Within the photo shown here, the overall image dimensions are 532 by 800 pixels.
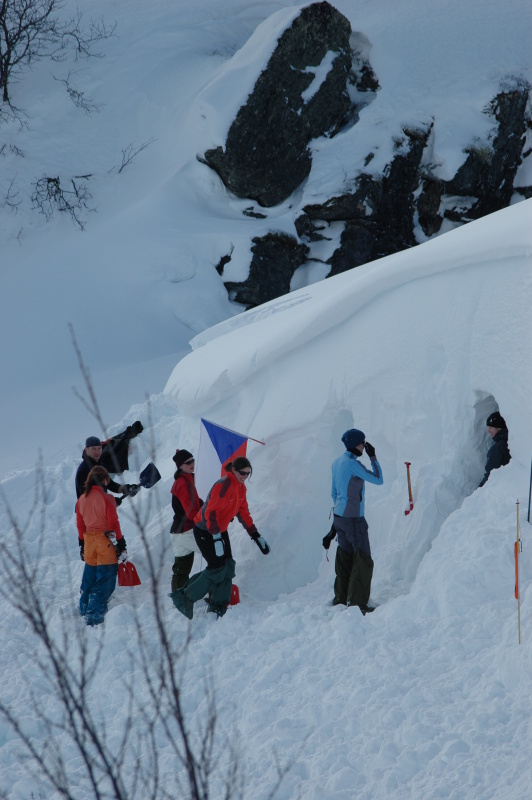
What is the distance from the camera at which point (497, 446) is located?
5.49 metres

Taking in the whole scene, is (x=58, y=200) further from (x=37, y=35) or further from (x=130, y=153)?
(x=37, y=35)

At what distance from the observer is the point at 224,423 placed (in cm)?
773

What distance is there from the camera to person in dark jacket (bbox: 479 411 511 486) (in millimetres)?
5477

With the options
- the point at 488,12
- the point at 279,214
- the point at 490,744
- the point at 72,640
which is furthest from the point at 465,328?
the point at 488,12

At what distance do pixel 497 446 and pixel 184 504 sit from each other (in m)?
2.57

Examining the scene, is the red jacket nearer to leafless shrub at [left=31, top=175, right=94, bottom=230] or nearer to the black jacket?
the black jacket

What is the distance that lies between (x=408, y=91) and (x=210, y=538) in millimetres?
18047

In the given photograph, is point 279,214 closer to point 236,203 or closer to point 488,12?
point 236,203

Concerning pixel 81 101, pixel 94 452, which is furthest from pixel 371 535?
pixel 81 101

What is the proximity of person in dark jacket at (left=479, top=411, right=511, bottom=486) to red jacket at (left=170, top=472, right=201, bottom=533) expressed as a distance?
2.36 metres

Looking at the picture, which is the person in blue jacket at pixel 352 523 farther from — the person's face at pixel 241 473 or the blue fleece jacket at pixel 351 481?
the person's face at pixel 241 473

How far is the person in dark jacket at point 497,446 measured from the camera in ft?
18.0

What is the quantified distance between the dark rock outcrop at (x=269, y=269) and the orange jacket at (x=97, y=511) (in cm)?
1180

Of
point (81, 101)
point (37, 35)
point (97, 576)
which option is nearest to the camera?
point (97, 576)
